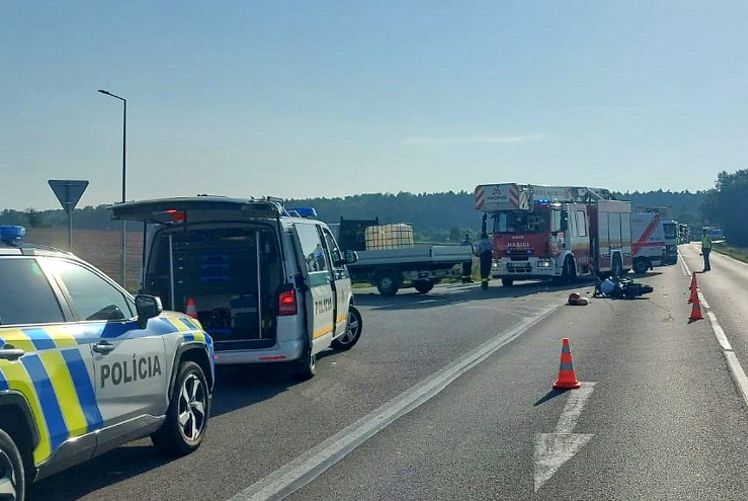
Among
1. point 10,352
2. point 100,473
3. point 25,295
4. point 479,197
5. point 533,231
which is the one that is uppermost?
point 479,197

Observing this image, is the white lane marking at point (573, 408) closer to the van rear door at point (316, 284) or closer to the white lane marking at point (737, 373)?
the white lane marking at point (737, 373)

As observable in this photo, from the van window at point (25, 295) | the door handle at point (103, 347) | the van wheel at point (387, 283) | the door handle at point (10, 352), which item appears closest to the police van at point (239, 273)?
the door handle at point (103, 347)

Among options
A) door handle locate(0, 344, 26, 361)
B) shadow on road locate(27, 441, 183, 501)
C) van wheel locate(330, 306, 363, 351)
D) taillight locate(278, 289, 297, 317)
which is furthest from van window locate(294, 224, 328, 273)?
door handle locate(0, 344, 26, 361)

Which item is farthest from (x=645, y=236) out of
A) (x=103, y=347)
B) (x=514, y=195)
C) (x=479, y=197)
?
(x=103, y=347)

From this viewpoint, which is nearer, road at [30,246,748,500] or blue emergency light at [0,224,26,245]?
blue emergency light at [0,224,26,245]

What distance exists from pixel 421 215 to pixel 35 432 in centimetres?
13183

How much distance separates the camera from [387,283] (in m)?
29.2

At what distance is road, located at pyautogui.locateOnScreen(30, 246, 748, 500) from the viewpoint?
6.66m

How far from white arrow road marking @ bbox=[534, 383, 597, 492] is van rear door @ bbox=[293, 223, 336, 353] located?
3258 mm

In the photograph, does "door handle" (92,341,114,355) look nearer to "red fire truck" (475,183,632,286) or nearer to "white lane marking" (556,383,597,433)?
"white lane marking" (556,383,597,433)

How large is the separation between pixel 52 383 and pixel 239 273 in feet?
19.2

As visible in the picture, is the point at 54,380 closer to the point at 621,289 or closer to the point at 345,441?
the point at 345,441

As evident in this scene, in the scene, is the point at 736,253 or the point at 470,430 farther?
the point at 736,253

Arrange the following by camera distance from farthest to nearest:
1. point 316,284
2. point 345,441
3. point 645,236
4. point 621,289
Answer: point 645,236, point 621,289, point 316,284, point 345,441
